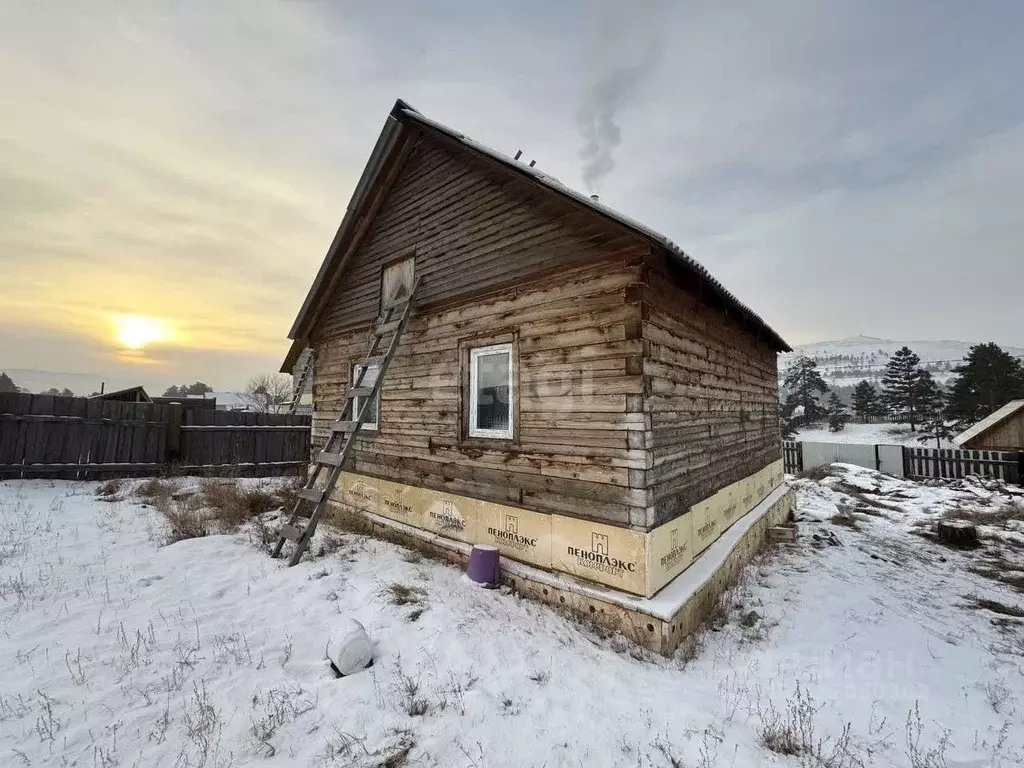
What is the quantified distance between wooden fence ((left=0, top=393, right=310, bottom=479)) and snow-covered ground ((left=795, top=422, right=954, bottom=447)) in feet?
173

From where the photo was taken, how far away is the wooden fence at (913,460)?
1771 cm

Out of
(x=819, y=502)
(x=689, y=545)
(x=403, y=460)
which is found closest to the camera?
(x=689, y=545)

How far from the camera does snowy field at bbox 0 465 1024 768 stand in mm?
3520

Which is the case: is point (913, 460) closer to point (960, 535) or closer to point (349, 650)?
point (960, 535)

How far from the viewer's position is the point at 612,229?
18.6 ft

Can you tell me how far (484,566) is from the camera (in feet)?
20.6

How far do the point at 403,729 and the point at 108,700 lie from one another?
2.56 m

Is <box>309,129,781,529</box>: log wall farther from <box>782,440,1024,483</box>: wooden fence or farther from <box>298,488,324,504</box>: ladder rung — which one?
<box>782,440,1024,483</box>: wooden fence

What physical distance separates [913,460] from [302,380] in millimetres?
25209

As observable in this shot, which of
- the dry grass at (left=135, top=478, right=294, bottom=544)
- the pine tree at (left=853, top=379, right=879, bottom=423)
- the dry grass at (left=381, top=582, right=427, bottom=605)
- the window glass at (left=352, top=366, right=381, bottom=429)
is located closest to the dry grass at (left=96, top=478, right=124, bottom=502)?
the dry grass at (left=135, top=478, right=294, bottom=544)

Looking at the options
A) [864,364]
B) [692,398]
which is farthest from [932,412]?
[864,364]

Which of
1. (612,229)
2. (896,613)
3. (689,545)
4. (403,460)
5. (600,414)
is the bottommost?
(896,613)

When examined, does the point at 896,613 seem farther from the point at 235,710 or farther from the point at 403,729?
the point at 235,710

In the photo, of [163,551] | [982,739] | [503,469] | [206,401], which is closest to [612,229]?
[503,469]
